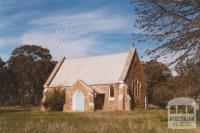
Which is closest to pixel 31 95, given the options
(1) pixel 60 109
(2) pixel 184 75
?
(1) pixel 60 109

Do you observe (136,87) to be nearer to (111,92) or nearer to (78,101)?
(111,92)

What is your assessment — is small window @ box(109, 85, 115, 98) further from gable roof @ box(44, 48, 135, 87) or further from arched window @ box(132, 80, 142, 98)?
arched window @ box(132, 80, 142, 98)

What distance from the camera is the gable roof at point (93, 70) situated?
197ft

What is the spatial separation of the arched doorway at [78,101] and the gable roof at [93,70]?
2.53 meters

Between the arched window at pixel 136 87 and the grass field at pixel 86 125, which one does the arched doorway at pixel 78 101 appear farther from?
the grass field at pixel 86 125

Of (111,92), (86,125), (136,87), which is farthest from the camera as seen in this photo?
(136,87)

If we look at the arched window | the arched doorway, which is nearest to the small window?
the arched window

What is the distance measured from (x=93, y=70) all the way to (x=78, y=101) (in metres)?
6.05

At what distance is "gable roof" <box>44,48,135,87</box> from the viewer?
197ft

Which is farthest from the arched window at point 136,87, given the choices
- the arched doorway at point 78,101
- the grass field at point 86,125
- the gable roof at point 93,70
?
the grass field at point 86,125

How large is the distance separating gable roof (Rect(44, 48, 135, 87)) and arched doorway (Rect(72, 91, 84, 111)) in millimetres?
2525

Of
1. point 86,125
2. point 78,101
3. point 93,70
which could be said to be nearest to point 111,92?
point 78,101

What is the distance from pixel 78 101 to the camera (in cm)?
5978

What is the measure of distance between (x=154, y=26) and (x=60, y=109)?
4088 centimetres
